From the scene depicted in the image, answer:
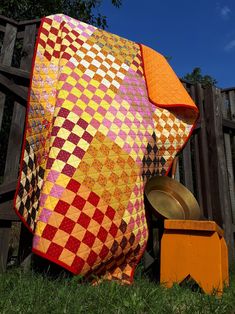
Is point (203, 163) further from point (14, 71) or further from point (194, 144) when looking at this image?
point (14, 71)

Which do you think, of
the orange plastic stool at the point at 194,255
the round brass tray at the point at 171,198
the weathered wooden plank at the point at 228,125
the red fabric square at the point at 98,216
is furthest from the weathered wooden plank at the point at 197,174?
the red fabric square at the point at 98,216

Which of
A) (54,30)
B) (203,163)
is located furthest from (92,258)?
(203,163)

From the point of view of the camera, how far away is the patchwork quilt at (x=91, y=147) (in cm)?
208

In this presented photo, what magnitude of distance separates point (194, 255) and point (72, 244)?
2.70 feet

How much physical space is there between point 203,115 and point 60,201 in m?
2.16

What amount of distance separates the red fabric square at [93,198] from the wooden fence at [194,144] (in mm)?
601

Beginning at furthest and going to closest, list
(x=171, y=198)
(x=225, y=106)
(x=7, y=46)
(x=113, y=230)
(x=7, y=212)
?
1. (x=225, y=106)
2. (x=171, y=198)
3. (x=7, y=46)
4. (x=7, y=212)
5. (x=113, y=230)

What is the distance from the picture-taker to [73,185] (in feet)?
6.97

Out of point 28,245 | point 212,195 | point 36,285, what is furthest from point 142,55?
point 36,285

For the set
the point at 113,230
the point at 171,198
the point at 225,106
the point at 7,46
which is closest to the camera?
the point at 113,230

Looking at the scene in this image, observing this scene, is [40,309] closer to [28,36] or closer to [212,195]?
[28,36]

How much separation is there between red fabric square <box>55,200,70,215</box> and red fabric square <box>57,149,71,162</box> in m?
0.28

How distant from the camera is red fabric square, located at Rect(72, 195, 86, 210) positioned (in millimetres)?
2098

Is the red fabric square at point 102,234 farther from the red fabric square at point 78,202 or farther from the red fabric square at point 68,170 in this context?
the red fabric square at point 68,170
